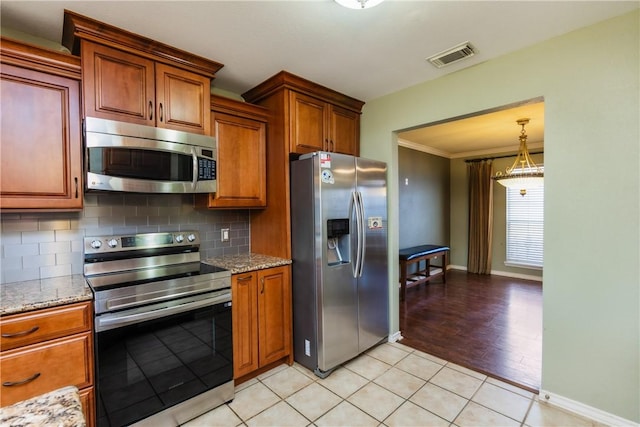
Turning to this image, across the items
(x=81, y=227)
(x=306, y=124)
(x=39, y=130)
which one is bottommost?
(x=81, y=227)

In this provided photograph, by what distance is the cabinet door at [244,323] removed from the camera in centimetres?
223

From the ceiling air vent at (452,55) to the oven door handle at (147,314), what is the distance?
2.34 metres

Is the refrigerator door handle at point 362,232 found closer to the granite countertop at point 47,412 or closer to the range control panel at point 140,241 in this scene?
the range control panel at point 140,241

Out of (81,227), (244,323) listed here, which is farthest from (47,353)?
(244,323)

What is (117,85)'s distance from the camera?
1.90 m

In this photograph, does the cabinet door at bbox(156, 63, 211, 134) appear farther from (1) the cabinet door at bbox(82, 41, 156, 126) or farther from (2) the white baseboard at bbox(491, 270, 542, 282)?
(2) the white baseboard at bbox(491, 270, 542, 282)

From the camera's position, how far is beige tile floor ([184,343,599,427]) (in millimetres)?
1901

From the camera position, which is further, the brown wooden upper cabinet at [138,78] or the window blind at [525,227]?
the window blind at [525,227]

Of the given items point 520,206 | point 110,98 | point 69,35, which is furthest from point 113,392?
point 520,206

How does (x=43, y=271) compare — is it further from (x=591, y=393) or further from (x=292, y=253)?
(x=591, y=393)

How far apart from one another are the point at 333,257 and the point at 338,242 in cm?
14

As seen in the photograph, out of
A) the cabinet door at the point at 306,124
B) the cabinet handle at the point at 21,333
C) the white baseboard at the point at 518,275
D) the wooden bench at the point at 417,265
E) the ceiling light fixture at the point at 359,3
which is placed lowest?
the white baseboard at the point at 518,275

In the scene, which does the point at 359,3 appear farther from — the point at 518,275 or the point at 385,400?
the point at 518,275

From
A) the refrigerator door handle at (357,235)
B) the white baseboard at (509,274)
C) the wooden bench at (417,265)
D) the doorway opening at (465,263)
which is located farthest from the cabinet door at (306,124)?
the white baseboard at (509,274)
